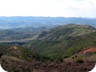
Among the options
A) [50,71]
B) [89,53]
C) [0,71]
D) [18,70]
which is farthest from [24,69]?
[0,71]

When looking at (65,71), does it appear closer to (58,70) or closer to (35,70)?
(58,70)

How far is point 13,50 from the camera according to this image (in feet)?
507

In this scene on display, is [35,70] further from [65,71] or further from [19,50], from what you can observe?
[19,50]

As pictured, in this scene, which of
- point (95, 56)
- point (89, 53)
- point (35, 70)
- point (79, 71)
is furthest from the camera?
point (89, 53)

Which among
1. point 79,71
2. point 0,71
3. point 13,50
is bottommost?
point 13,50

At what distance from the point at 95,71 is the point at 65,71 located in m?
79.6

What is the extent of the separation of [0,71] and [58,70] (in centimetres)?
8313

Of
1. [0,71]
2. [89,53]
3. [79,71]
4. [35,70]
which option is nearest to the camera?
[0,71]

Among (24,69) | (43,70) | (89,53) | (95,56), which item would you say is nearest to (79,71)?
(43,70)

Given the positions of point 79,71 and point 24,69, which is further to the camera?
point 24,69

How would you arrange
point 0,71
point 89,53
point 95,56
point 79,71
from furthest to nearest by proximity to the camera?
point 89,53 < point 95,56 < point 79,71 < point 0,71

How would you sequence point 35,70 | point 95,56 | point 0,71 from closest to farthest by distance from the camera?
1. point 0,71
2. point 35,70
3. point 95,56

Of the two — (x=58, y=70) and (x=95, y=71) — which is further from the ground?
(x=95, y=71)

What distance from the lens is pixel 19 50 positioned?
15525cm
